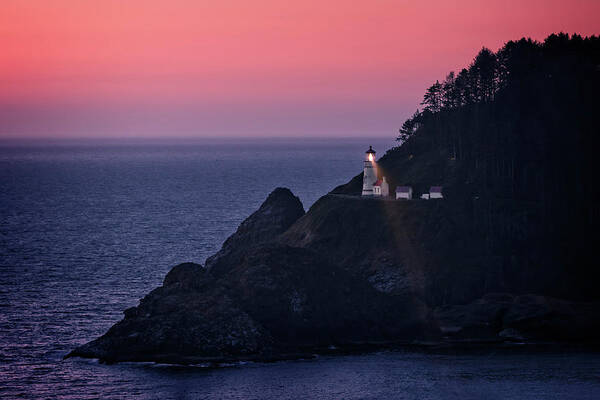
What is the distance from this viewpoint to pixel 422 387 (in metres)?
82.9

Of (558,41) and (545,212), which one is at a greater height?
(558,41)

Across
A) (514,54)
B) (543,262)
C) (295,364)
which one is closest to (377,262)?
(543,262)

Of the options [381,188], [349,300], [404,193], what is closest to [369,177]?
[381,188]

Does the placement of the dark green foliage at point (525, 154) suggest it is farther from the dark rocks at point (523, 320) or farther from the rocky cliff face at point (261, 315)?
the rocky cliff face at point (261, 315)

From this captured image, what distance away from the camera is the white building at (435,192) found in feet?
402

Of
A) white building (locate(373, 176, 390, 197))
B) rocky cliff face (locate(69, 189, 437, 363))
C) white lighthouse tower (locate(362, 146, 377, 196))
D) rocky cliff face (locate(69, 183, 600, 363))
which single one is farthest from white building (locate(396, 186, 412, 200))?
rocky cliff face (locate(69, 189, 437, 363))

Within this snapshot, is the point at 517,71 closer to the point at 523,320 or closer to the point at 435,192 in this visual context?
the point at 435,192

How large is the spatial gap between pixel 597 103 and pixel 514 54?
15445 millimetres

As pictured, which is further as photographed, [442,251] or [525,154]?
[525,154]

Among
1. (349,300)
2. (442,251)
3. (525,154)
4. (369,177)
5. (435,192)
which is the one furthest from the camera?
(369,177)

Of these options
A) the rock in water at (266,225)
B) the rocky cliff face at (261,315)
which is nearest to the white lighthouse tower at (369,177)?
the rock in water at (266,225)

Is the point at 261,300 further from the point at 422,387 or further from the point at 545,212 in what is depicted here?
the point at 545,212

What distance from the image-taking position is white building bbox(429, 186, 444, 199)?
4820 inches

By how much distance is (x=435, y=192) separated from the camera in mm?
122562
